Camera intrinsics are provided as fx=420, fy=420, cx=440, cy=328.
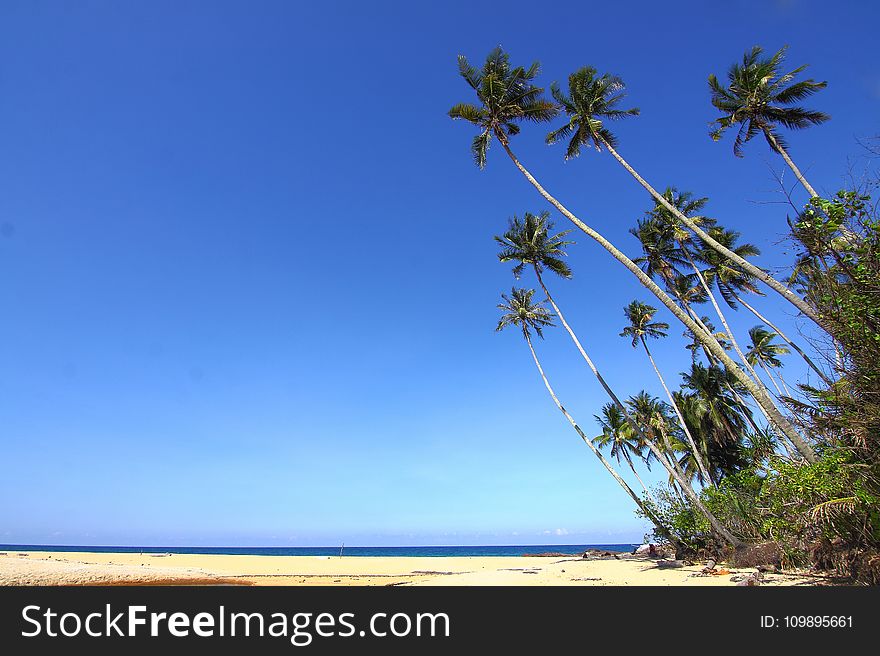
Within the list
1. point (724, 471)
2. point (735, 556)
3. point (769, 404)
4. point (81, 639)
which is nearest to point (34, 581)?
point (81, 639)

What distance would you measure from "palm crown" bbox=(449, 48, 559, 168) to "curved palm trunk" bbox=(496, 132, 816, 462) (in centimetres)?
73

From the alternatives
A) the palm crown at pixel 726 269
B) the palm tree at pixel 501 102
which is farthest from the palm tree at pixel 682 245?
the palm tree at pixel 501 102

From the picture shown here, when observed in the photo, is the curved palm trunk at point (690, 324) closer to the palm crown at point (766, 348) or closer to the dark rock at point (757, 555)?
the dark rock at point (757, 555)

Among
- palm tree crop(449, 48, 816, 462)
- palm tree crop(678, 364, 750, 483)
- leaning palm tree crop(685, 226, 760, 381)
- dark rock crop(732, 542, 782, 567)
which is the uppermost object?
palm tree crop(449, 48, 816, 462)

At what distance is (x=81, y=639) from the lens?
5.45 meters

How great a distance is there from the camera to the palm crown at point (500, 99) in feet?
61.6

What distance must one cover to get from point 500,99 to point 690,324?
496 inches

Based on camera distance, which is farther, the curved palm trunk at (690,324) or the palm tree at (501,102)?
the palm tree at (501,102)

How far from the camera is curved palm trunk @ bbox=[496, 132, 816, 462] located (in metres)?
11.8

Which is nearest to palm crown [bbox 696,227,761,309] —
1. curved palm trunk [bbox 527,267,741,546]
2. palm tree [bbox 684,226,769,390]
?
palm tree [bbox 684,226,769,390]

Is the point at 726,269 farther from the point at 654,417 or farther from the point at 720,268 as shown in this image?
the point at 654,417

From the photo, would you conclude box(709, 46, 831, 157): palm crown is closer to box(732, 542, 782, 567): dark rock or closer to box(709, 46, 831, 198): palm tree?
box(709, 46, 831, 198): palm tree

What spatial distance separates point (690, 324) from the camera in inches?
537

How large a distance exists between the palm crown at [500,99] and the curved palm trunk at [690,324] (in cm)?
73
